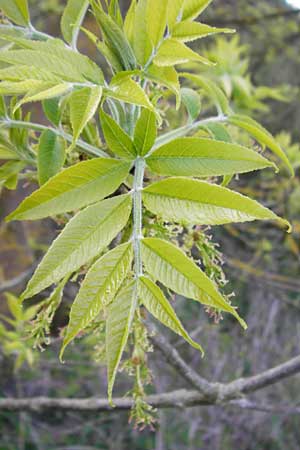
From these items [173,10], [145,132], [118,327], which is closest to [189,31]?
[173,10]

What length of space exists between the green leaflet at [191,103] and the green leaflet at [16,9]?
27 cm

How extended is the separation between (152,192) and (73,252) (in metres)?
0.12

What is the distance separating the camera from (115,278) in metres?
0.54

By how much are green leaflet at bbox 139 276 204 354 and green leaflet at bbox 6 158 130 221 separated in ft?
0.36

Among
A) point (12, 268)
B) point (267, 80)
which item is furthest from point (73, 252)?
point (267, 80)

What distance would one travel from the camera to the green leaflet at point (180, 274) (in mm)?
506

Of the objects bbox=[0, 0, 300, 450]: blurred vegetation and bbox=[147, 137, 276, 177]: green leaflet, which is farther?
bbox=[0, 0, 300, 450]: blurred vegetation

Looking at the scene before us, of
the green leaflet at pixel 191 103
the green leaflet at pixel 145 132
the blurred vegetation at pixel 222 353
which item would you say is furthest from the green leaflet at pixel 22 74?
the blurred vegetation at pixel 222 353

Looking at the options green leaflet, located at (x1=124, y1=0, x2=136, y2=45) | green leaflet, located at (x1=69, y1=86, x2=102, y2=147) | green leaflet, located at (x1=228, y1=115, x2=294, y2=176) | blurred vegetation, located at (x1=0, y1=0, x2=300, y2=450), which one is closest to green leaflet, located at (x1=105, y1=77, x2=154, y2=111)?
green leaflet, located at (x1=69, y1=86, x2=102, y2=147)

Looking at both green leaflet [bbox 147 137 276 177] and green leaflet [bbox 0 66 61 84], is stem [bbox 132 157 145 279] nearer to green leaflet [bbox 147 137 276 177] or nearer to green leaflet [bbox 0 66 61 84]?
green leaflet [bbox 147 137 276 177]

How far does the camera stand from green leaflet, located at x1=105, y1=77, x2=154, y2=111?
1.65ft

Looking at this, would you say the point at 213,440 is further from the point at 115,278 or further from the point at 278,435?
the point at 115,278

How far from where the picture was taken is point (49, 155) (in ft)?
2.21

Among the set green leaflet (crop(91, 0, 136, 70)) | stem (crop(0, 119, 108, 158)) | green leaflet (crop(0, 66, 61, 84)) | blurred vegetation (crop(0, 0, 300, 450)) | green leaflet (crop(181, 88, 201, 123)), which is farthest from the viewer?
blurred vegetation (crop(0, 0, 300, 450))
